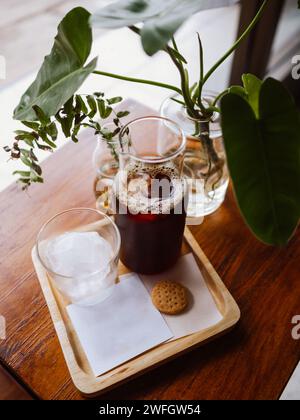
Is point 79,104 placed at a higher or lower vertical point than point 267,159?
higher

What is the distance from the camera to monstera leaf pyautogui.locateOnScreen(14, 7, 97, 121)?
54cm

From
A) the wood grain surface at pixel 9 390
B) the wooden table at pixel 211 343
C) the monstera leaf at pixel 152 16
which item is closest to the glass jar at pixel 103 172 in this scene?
the wooden table at pixel 211 343

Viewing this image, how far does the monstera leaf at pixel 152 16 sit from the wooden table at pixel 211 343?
0.49 m

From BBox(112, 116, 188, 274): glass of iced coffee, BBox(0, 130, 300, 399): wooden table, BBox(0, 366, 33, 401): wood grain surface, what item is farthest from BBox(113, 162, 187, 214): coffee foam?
BBox(0, 366, 33, 401): wood grain surface

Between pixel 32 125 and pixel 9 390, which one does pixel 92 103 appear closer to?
pixel 32 125

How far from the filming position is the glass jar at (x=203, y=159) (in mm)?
739

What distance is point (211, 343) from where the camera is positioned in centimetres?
70

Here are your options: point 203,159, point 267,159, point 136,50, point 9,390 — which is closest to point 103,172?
point 203,159

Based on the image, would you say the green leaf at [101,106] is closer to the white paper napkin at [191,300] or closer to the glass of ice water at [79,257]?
the glass of ice water at [79,257]

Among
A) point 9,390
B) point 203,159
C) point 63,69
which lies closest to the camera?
point 63,69

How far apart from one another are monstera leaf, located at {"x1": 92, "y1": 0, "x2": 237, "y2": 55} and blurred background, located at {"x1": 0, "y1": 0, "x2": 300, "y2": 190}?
4.21ft

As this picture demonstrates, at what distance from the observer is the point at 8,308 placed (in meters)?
0.74

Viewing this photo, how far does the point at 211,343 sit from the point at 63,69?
53cm

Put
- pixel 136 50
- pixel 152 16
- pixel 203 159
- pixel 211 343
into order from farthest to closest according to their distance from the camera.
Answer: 1. pixel 136 50
2. pixel 203 159
3. pixel 211 343
4. pixel 152 16
